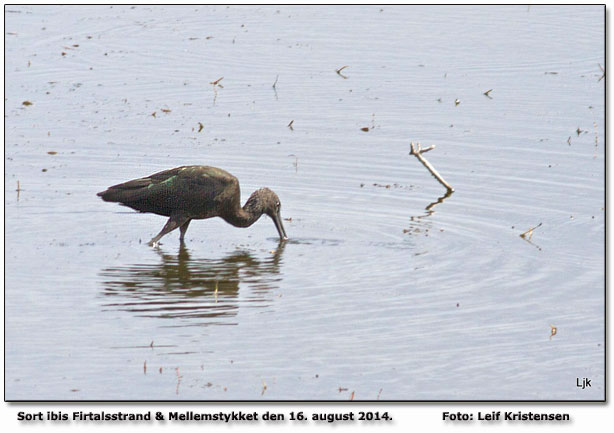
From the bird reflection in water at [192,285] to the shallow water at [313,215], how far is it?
3cm

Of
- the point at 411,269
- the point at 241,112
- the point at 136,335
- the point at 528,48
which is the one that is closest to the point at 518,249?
the point at 411,269

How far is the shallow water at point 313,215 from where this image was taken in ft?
29.1

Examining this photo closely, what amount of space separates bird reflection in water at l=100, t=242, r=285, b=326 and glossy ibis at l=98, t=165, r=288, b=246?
0.40m

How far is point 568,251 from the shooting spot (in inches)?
486

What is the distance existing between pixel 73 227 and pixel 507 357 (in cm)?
555

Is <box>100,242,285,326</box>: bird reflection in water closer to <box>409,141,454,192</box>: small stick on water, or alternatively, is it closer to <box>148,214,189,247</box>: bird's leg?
<box>148,214,189,247</box>: bird's leg

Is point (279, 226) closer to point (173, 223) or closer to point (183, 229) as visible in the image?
point (183, 229)

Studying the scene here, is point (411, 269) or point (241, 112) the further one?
point (241, 112)

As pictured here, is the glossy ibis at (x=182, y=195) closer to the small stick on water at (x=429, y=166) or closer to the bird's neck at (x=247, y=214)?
the bird's neck at (x=247, y=214)

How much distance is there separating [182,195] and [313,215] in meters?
1.85

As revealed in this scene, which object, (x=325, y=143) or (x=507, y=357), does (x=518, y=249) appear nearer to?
(x=507, y=357)

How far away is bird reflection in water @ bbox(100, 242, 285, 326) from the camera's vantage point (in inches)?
403

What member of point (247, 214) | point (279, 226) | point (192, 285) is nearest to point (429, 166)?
point (279, 226)

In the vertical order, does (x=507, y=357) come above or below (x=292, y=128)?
below
